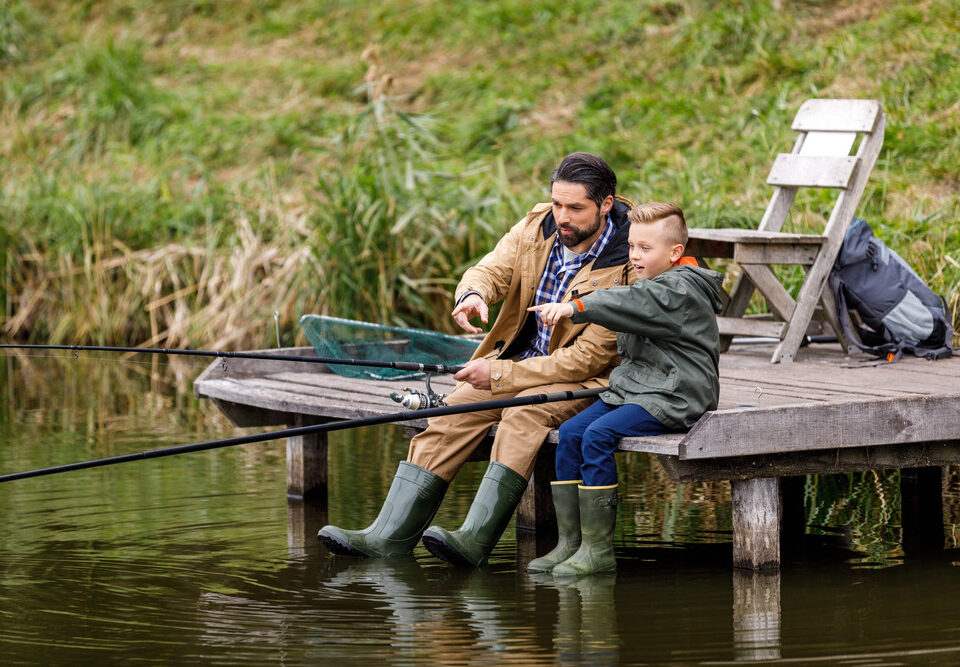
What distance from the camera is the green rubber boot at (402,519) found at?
546 cm

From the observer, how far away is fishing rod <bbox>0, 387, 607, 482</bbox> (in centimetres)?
460

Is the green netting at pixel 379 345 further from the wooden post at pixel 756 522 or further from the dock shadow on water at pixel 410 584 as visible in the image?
the wooden post at pixel 756 522

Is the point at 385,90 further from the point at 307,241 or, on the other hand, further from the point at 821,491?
the point at 821,491

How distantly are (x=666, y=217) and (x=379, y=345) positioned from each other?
84.1 inches

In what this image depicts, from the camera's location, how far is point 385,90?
10070 millimetres

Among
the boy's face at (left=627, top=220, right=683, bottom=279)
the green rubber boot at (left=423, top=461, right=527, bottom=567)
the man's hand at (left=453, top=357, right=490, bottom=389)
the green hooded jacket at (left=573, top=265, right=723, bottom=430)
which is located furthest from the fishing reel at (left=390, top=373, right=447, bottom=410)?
the boy's face at (left=627, top=220, right=683, bottom=279)

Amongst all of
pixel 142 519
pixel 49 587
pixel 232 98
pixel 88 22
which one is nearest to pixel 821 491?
pixel 142 519

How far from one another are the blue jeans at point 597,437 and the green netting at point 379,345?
1720mm

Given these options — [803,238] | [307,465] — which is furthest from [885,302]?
[307,465]

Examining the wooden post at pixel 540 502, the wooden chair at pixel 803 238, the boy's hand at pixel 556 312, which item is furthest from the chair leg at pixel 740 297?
the boy's hand at pixel 556 312

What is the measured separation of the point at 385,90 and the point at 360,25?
7.73 metres

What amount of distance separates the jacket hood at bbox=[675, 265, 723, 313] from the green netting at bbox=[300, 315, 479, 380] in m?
1.92

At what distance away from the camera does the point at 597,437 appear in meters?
4.98

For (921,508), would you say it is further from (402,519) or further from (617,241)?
(402,519)
